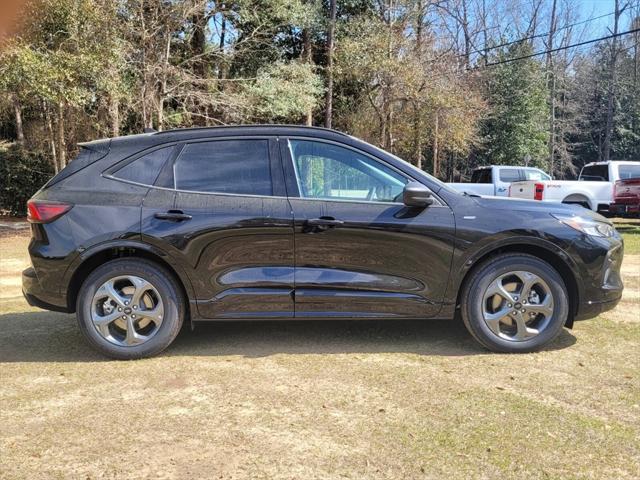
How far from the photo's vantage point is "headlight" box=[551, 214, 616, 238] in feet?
13.9

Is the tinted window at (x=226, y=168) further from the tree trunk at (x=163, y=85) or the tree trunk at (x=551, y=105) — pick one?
the tree trunk at (x=551, y=105)

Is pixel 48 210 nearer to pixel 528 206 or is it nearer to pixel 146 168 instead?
pixel 146 168

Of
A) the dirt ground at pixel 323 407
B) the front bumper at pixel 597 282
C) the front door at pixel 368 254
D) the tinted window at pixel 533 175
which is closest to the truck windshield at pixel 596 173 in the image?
the tinted window at pixel 533 175

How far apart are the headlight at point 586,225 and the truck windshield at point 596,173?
12.8 metres

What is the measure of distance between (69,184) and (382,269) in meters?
2.47

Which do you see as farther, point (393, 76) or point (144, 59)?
point (393, 76)

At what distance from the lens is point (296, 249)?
162 inches

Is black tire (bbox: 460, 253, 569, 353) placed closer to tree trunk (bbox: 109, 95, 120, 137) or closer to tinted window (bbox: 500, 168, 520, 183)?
tree trunk (bbox: 109, 95, 120, 137)

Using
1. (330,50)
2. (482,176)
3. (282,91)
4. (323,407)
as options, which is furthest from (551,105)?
(323,407)

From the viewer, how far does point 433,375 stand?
3803mm

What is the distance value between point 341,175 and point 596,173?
14225mm

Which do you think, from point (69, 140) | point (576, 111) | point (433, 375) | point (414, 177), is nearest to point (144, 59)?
point (69, 140)

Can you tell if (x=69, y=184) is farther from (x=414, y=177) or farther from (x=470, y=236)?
(x=470, y=236)

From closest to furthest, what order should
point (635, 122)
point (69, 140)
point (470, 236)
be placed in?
point (470, 236) < point (69, 140) < point (635, 122)
